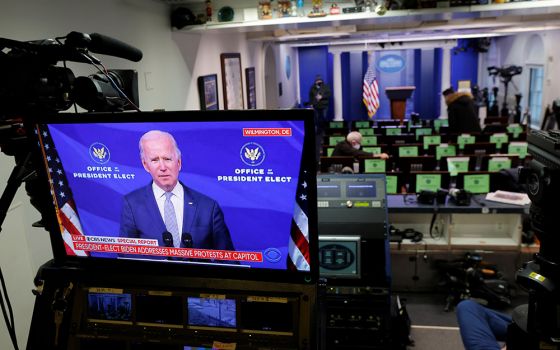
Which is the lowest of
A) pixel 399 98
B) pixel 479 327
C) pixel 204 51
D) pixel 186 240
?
pixel 479 327

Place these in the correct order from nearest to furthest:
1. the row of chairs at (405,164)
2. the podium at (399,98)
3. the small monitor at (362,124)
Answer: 1. the row of chairs at (405,164)
2. the small monitor at (362,124)
3. the podium at (399,98)

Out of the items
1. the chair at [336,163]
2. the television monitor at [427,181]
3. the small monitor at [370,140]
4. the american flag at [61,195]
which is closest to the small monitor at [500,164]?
the television monitor at [427,181]

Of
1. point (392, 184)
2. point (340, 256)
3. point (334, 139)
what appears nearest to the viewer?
point (340, 256)

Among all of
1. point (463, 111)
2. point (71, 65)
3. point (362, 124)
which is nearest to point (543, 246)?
point (71, 65)

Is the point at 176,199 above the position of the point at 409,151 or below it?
above

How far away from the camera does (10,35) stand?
315 cm

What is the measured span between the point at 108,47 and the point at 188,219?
55cm

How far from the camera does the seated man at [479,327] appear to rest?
2.35 m

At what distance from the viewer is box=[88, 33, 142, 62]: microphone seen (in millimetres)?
1337

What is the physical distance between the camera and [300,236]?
4.48ft

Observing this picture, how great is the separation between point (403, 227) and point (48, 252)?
9.93 feet

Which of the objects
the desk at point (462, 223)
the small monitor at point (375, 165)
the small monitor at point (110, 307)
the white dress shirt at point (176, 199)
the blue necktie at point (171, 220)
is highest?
the white dress shirt at point (176, 199)

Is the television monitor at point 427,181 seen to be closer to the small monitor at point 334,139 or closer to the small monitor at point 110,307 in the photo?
the small monitor at point 110,307

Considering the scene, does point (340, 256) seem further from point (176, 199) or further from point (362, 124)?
point (362, 124)
